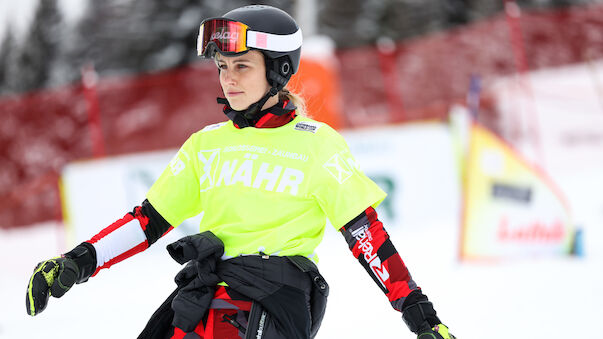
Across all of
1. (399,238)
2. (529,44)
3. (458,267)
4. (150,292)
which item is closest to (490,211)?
(458,267)

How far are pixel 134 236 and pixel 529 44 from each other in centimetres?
1333

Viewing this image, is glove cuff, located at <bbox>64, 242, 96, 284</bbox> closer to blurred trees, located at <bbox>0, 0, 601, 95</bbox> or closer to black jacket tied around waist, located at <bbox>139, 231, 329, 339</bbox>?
black jacket tied around waist, located at <bbox>139, 231, 329, 339</bbox>

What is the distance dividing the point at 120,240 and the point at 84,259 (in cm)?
15

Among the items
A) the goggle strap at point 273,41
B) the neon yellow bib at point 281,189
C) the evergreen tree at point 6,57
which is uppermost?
the goggle strap at point 273,41

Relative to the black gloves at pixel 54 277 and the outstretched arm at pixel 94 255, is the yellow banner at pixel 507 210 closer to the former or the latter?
the outstretched arm at pixel 94 255

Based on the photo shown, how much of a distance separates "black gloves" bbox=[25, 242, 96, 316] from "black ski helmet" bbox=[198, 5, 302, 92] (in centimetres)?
90

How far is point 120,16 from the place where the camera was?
29953 mm

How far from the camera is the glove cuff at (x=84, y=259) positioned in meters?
2.28

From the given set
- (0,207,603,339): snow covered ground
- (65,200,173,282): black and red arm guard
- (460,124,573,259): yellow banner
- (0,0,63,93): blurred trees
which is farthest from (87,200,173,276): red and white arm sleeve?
(0,0,63,93): blurred trees

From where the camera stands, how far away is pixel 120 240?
94.3 inches

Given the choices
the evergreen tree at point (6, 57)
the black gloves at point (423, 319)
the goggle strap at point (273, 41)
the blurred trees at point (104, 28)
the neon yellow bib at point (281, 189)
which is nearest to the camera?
the black gloves at point (423, 319)

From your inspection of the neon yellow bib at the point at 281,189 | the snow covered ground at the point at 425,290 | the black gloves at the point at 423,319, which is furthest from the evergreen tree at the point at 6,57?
the black gloves at the point at 423,319

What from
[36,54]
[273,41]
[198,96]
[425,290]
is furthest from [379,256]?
[36,54]

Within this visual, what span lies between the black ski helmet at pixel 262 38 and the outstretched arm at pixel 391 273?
657 mm
